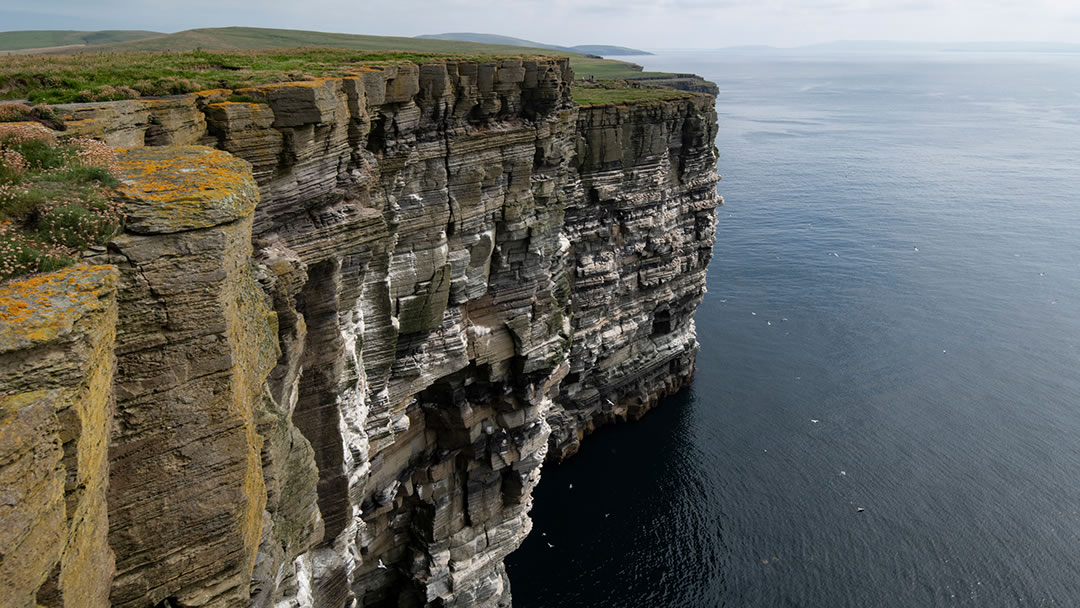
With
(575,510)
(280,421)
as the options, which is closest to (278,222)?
(280,421)

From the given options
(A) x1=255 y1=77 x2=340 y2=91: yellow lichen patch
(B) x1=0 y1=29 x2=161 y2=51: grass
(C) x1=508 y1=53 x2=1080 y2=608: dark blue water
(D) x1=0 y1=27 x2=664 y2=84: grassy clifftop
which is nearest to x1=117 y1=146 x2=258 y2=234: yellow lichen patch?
(A) x1=255 y1=77 x2=340 y2=91: yellow lichen patch

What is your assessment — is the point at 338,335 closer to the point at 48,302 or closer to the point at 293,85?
the point at 293,85

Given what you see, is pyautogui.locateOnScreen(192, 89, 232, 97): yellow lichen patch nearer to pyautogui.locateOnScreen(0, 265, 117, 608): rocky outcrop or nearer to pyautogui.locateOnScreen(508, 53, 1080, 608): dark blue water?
pyautogui.locateOnScreen(0, 265, 117, 608): rocky outcrop

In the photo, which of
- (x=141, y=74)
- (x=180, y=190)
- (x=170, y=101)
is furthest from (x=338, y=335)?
(x=180, y=190)

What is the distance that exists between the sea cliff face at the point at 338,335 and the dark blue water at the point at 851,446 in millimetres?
8449

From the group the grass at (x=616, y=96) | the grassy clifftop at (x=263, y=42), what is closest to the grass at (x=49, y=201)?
the grass at (x=616, y=96)

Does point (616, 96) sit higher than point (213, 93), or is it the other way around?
point (616, 96)

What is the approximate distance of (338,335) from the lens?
25359 millimetres

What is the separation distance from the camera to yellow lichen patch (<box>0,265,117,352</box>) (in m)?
8.76

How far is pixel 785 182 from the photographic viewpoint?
454ft

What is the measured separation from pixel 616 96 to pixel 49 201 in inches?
2173

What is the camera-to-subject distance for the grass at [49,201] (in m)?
10.4

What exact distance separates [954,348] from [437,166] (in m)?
66.8

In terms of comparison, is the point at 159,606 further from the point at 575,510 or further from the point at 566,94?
the point at 575,510
